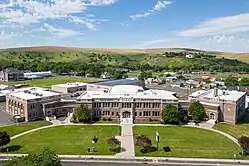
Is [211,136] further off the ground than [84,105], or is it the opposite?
[84,105]

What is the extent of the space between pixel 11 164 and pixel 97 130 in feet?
126

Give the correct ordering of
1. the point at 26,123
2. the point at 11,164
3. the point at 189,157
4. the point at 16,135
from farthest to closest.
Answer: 1. the point at 26,123
2. the point at 16,135
3. the point at 189,157
4. the point at 11,164

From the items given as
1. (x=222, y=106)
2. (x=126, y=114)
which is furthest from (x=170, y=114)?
(x=222, y=106)

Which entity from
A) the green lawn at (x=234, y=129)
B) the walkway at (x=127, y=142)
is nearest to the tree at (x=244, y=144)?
the green lawn at (x=234, y=129)

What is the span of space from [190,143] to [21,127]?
42.3 metres

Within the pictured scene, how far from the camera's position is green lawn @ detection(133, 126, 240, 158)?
58781 mm

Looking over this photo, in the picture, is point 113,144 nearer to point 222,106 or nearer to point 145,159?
point 145,159

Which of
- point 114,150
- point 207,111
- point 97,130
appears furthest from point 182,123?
point 114,150

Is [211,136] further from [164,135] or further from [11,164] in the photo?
[11,164]

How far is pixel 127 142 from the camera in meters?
65.3

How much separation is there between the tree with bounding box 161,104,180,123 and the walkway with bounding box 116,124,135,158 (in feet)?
31.6

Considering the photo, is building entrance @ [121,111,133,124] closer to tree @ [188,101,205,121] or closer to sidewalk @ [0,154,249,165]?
tree @ [188,101,205,121]

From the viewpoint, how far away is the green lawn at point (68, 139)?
199 feet

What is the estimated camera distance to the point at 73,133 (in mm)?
72375
